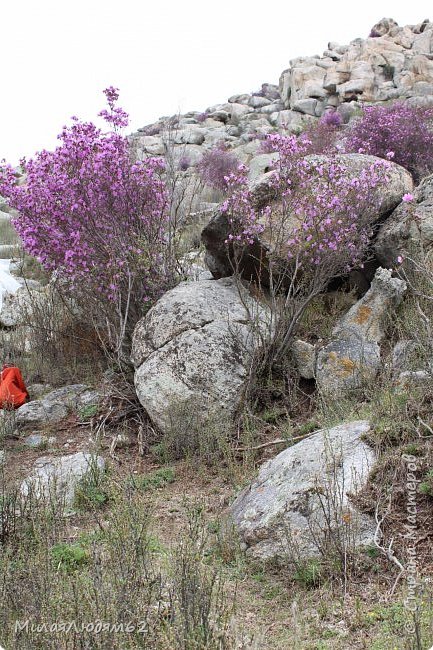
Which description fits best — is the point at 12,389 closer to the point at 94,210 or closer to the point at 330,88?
the point at 94,210

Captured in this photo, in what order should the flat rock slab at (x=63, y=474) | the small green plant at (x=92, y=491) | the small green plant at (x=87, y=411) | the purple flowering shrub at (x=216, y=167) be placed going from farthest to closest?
the purple flowering shrub at (x=216, y=167) < the small green plant at (x=87, y=411) < the small green plant at (x=92, y=491) < the flat rock slab at (x=63, y=474)

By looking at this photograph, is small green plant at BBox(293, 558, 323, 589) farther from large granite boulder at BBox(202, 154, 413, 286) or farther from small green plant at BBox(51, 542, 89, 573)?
large granite boulder at BBox(202, 154, 413, 286)

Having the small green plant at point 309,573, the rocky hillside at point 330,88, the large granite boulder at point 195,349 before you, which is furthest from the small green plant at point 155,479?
the rocky hillside at point 330,88

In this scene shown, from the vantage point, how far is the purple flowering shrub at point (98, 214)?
263 inches

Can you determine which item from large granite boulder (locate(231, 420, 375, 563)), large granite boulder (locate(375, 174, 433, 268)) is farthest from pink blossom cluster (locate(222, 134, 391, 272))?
large granite boulder (locate(231, 420, 375, 563))

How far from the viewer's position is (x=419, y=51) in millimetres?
30594

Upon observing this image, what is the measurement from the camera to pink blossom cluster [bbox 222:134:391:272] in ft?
20.7

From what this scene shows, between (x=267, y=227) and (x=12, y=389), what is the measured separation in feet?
10.8

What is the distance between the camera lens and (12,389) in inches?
288

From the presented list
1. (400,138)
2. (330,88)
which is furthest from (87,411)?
(330,88)

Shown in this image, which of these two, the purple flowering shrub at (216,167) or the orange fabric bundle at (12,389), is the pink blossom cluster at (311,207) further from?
the purple flowering shrub at (216,167)

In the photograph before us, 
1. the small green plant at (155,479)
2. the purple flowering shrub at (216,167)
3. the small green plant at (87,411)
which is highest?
the purple flowering shrub at (216,167)

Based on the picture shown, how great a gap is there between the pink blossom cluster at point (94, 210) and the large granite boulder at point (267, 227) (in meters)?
0.62

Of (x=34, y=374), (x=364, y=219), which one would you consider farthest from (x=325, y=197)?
(x=34, y=374)
